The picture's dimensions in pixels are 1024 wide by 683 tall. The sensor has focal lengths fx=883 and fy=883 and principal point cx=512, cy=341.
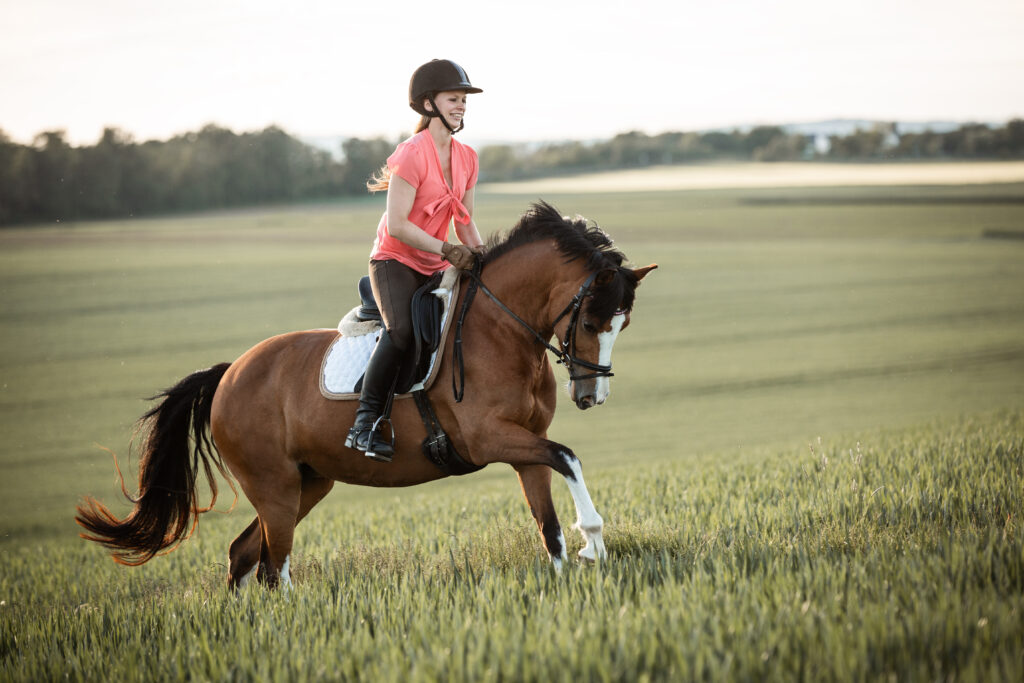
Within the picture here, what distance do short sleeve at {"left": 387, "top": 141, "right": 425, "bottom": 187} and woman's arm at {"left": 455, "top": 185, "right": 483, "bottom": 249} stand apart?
0.54 m

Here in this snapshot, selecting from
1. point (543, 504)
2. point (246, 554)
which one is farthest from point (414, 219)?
point (246, 554)

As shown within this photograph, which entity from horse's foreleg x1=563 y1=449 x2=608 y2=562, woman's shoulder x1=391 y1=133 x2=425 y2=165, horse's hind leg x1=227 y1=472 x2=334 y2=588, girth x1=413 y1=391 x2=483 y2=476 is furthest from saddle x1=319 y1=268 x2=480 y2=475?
horse's hind leg x1=227 y1=472 x2=334 y2=588

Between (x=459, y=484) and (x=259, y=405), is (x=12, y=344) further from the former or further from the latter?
(x=259, y=405)

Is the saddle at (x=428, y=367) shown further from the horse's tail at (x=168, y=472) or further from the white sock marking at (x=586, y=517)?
the horse's tail at (x=168, y=472)

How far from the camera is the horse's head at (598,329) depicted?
5.21 metres

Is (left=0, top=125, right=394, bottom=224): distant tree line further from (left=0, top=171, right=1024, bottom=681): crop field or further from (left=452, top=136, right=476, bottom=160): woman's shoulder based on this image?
(left=452, top=136, right=476, bottom=160): woman's shoulder

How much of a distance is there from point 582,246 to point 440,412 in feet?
4.76

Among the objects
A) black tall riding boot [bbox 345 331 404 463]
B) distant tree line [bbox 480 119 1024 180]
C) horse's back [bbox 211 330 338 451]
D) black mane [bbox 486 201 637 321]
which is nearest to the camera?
black mane [bbox 486 201 637 321]

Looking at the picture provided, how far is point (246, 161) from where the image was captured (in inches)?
3095

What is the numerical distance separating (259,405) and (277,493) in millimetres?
671

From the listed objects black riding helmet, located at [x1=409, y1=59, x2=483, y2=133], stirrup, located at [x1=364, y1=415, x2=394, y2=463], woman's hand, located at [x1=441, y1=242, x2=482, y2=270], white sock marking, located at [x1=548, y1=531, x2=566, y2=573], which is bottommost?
white sock marking, located at [x1=548, y1=531, x2=566, y2=573]

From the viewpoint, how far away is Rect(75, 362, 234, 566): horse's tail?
23.5 feet

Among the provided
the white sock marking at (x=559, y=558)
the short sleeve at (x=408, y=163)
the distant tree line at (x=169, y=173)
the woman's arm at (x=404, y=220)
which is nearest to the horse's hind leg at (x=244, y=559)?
the white sock marking at (x=559, y=558)

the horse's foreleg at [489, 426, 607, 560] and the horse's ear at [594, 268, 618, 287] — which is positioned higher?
the horse's ear at [594, 268, 618, 287]
